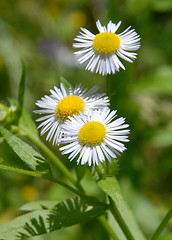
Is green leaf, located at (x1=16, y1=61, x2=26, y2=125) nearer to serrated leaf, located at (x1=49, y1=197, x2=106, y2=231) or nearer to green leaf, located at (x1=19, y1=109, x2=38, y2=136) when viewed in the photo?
green leaf, located at (x1=19, y1=109, x2=38, y2=136)

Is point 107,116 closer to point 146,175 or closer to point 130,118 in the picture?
point 130,118

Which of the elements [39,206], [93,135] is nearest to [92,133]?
[93,135]

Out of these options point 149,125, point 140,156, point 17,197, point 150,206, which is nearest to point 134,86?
point 149,125

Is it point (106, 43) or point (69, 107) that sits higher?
point (106, 43)

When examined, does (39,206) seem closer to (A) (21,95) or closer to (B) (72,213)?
(B) (72,213)

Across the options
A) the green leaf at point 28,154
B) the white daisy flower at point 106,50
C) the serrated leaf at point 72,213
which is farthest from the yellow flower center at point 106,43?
the serrated leaf at point 72,213

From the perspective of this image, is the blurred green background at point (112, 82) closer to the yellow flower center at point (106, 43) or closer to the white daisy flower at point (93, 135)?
the yellow flower center at point (106, 43)

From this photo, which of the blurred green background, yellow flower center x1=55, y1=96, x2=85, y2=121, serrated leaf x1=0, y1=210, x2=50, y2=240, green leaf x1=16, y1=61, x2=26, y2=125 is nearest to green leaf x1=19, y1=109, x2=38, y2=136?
green leaf x1=16, y1=61, x2=26, y2=125

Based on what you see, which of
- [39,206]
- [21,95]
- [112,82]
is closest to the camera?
[39,206]
